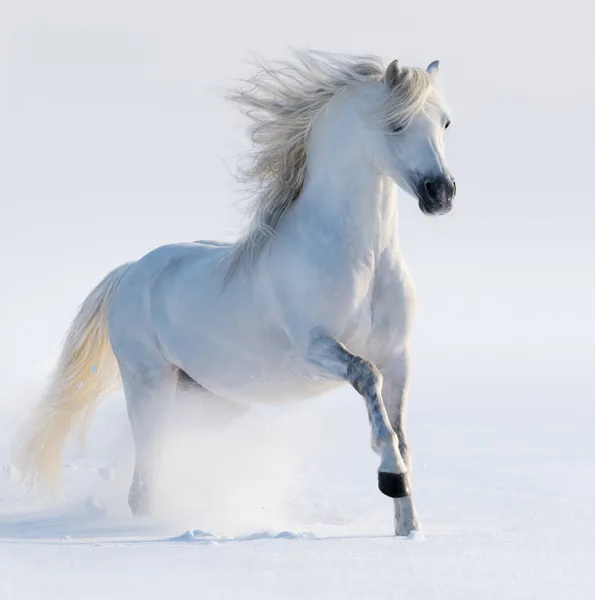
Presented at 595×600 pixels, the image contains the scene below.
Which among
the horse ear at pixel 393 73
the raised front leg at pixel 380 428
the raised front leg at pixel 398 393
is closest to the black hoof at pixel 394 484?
the raised front leg at pixel 380 428

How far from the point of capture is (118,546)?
4332mm

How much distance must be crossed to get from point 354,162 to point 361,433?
540 cm

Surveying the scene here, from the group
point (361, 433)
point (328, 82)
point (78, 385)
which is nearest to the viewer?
point (328, 82)

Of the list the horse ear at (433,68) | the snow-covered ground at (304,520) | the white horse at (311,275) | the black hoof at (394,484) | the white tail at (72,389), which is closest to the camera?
the snow-covered ground at (304,520)

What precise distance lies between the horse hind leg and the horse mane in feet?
3.11

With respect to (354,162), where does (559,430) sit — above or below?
below

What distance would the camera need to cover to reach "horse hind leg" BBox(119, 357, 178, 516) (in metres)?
6.18

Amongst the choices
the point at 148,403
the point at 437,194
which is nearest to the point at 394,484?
the point at 437,194

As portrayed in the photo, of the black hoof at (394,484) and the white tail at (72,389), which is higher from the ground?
the white tail at (72,389)

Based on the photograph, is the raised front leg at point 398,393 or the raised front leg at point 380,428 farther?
the raised front leg at point 398,393

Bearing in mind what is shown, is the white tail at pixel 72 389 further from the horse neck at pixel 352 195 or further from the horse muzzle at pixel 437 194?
the horse muzzle at pixel 437 194

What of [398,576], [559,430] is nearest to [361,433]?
[559,430]

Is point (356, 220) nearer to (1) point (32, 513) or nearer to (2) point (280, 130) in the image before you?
(2) point (280, 130)

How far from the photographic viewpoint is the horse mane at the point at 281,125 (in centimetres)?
536
